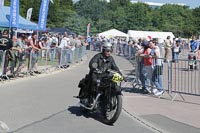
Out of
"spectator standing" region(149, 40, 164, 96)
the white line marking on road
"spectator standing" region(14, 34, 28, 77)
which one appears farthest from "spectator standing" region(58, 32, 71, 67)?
the white line marking on road

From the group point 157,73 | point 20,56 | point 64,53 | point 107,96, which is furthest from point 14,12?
point 107,96

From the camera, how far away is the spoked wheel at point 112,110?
8.88 meters

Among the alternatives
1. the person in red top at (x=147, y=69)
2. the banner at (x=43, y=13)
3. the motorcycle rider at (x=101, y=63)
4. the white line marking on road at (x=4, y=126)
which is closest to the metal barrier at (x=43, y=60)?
the person in red top at (x=147, y=69)

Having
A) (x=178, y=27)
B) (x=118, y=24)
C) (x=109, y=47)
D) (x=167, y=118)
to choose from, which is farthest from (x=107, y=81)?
(x=178, y=27)

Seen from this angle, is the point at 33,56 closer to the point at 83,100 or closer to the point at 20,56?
the point at 20,56

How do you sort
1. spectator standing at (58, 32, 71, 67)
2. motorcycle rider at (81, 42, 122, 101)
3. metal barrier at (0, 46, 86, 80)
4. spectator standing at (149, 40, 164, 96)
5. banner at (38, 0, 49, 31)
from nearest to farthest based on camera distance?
motorcycle rider at (81, 42, 122, 101) → spectator standing at (149, 40, 164, 96) → metal barrier at (0, 46, 86, 80) → spectator standing at (58, 32, 71, 67) → banner at (38, 0, 49, 31)

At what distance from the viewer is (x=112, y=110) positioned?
9.24 meters

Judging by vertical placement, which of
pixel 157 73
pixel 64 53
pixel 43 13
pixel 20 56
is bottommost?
pixel 157 73

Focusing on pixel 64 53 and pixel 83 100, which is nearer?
pixel 83 100

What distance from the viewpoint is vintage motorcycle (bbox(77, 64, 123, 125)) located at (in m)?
8.96

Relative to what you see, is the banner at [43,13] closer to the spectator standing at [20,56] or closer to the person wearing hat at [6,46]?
the spectator standing at [20,56]

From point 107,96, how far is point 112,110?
0.31 m

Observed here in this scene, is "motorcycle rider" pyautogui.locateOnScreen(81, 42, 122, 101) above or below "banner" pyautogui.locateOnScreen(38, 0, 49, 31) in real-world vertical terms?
below

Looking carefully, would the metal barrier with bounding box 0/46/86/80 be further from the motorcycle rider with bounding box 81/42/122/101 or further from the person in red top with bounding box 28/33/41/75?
the motorcycle rider with bounding box 81/42/122/101
